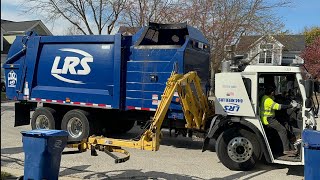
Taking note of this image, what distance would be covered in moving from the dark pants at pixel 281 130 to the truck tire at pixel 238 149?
1.34ft

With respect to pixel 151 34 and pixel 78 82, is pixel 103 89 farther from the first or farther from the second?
pixel 151 34

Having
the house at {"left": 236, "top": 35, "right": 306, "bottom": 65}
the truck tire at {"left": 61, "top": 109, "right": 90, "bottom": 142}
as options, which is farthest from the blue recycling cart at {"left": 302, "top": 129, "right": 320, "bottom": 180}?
the house at {"left": 236, "top": 35, "right": 306, "bottom": 65}

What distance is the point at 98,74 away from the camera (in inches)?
392

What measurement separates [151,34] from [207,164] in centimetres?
363

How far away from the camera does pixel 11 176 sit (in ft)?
21.4

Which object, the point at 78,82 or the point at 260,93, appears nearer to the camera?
the point at 260,93

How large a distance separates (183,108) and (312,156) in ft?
11.7

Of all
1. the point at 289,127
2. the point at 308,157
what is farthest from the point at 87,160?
the point at 308,157

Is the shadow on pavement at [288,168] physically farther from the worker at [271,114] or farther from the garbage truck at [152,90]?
the worker at [271,114]

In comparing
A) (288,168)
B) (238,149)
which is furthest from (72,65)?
(288,168)

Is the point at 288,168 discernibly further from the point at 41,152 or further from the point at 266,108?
the point at 41,152

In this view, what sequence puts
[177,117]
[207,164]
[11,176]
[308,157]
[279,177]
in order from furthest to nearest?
[177,117] → [207,164] → [279,177] → [11,176] → [308,157]

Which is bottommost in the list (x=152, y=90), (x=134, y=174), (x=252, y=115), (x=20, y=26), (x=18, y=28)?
(x=134, y=174)

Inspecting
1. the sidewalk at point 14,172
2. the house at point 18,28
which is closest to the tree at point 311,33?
the house at point 18,28
